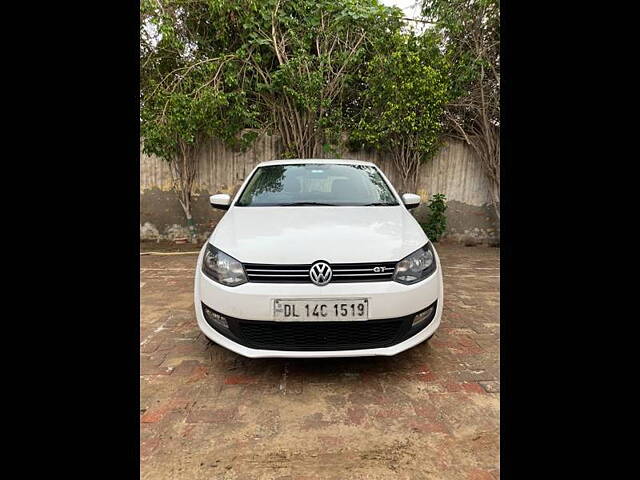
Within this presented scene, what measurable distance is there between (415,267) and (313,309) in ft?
2.23

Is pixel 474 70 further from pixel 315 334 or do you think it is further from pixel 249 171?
pixel 315 334

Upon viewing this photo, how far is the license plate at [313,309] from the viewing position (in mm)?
1939

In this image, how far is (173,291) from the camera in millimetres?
3969

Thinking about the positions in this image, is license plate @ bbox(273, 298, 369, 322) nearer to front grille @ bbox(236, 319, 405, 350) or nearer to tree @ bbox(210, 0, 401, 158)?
front grille @ bbox(236, 319, 405, 350)

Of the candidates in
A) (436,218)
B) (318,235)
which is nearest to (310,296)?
(318,235)

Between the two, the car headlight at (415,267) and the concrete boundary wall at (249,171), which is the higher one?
the concrete boundary wall at (249,171)

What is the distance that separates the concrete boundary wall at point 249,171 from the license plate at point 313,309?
4694 mm

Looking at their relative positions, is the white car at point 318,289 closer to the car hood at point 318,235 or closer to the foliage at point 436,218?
the car hood at point 318,235

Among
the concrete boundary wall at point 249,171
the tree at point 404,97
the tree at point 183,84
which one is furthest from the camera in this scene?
the concrete boundary wall at point 249,171

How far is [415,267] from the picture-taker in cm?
217

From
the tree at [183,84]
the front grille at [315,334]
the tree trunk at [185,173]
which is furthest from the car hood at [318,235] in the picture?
the tree trunk at [185,173]

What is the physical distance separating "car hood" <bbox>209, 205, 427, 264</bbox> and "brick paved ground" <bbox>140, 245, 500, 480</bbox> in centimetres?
74
